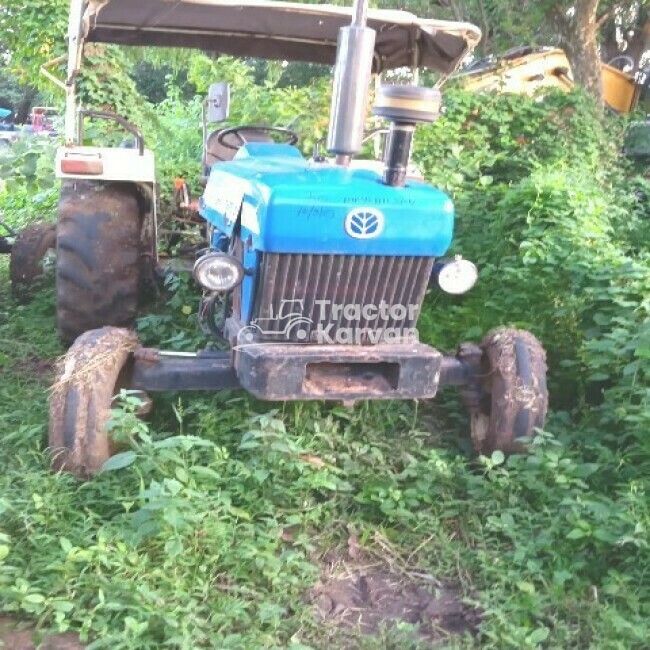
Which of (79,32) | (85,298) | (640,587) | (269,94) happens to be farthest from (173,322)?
(269,94)

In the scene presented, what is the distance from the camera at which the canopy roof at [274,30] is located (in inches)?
188

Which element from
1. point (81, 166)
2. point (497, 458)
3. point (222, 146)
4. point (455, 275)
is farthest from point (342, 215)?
point (222, 146)

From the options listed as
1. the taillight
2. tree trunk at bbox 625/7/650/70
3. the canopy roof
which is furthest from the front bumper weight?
tree trunk at bbox 625/7/650/70

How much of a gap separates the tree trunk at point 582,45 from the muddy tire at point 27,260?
610 cm

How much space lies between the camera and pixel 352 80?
318cm

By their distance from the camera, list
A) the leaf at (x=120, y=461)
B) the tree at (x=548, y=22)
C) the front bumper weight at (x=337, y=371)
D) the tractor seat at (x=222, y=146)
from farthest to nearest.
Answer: the tree at (x=548, y=22) → the tractor seat at (x=222, y=146) → the front bumper weight at (x=337, y=371) → the leaf at (x=120, y=461)

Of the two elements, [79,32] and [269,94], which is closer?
[79,32]

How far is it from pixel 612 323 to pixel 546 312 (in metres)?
0.58

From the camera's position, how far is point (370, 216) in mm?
3400

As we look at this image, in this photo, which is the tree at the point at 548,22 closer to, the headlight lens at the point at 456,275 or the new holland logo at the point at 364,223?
the headlight lens at the point at 456,275

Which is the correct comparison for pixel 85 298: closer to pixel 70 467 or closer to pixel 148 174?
pixel 148 174

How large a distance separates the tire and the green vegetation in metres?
0.29

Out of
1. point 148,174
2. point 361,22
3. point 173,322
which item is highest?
point 361,22

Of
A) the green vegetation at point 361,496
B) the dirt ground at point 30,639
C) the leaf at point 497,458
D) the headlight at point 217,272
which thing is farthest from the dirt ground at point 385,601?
the headlight at point 217,272
